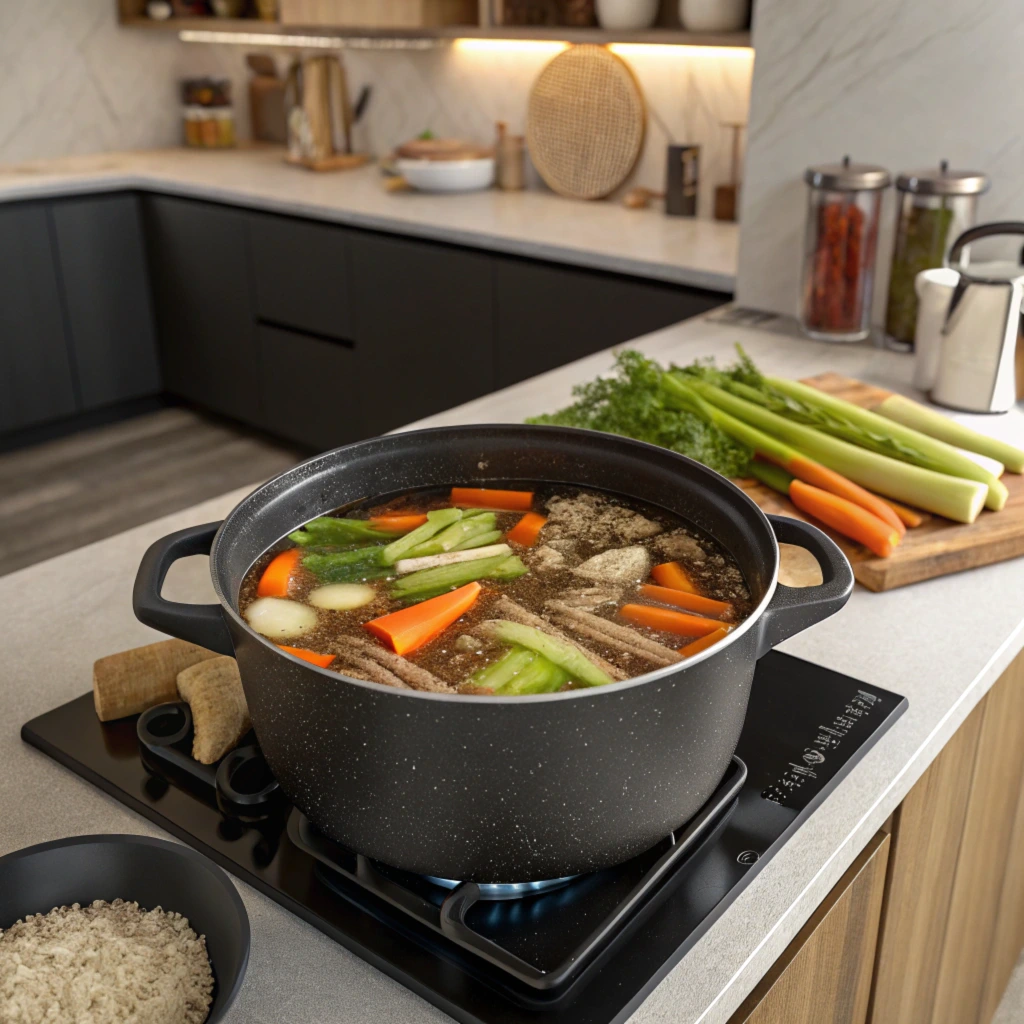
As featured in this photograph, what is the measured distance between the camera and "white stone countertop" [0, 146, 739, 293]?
8.66 feet

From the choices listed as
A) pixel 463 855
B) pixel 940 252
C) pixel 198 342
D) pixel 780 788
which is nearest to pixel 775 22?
pixel 940 252

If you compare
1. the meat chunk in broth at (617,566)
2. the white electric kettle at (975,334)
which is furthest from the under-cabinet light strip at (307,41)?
the meat chunk in broth at (617,566)

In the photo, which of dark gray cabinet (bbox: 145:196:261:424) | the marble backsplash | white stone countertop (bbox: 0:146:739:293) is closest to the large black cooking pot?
white stone countertop (bbox: 0:146:739:293)

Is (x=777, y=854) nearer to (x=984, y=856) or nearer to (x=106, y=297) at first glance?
(x=984, y=856)

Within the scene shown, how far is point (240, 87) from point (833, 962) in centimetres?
443

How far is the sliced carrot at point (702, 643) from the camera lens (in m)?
0.73

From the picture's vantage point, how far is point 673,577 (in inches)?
33.0

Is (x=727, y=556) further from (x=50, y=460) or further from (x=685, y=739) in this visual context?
(x=50, y=460)

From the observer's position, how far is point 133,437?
405 centimetres

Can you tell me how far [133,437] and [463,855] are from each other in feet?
Result: 12.1

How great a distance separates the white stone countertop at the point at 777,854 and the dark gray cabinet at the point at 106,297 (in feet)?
9.07

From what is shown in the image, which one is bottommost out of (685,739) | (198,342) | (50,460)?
(50,460)

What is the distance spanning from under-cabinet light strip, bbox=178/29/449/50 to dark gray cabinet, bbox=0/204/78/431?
1.04 meters

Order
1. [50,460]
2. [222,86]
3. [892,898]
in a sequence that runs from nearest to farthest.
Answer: [892,898], [50,460], [222,86]
